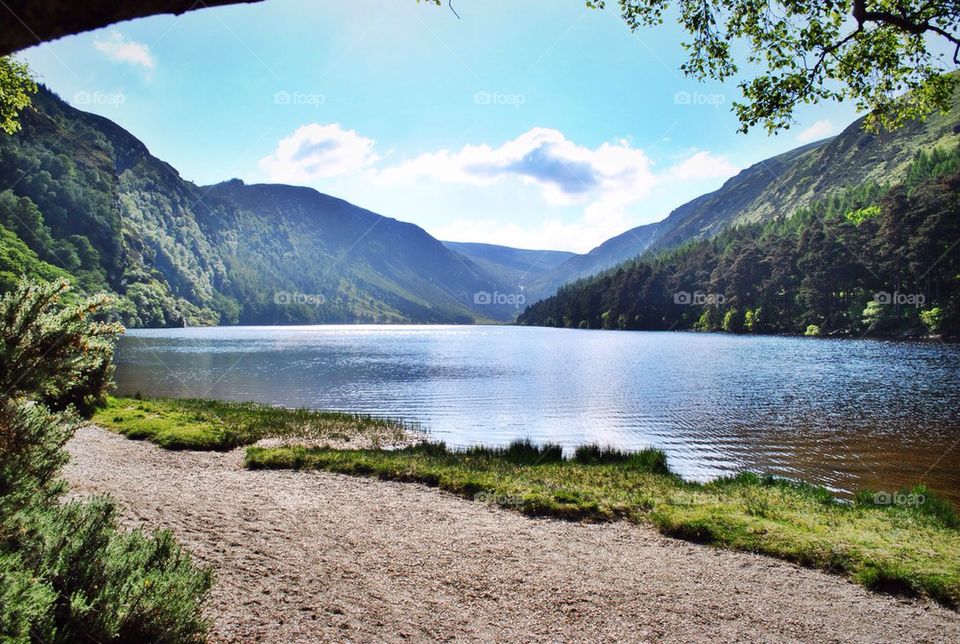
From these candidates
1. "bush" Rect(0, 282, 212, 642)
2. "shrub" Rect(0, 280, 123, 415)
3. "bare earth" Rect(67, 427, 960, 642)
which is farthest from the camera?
"bare earth" Rect(67, 427, 960, 642)

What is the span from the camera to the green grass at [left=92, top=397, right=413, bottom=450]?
826 inches

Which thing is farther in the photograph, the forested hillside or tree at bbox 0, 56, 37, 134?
the forested hillside

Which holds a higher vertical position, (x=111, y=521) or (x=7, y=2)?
(x=7, y=2)

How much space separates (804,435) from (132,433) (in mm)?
35122

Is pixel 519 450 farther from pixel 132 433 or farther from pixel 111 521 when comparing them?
pixel 111 521

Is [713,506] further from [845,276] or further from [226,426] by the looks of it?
[845,276]

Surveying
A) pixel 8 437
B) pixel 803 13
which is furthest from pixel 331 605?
pixel 803 13

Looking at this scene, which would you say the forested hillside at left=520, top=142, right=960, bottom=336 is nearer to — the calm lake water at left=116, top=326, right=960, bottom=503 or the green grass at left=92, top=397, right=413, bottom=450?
the calm lake water at left=116, top=326, right=960, bottom=503

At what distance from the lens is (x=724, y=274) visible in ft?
530

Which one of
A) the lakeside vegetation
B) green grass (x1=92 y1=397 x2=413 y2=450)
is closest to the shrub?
the lakeside vegetation

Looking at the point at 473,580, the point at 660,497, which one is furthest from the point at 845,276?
the point at 473,580

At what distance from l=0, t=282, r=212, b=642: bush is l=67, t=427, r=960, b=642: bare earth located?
1743 mm

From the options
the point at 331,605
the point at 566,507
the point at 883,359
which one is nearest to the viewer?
the point at 331,605

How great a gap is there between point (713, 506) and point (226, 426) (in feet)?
71.7
